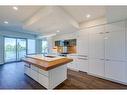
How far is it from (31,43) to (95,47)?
6.22 metres

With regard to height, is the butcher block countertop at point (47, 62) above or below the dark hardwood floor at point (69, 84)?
above

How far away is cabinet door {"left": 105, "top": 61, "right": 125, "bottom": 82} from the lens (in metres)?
2.88

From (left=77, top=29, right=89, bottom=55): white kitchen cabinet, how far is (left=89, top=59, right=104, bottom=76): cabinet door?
0.51m

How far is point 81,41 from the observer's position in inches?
164

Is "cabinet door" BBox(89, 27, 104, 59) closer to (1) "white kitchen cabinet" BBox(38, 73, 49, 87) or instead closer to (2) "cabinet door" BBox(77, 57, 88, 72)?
(2) "cabinet door" BBox(77, 57, 88, 72)

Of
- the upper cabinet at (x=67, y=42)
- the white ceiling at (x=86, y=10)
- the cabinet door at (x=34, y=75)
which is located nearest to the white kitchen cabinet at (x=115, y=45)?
the white ceiling at (x=86, y=10)

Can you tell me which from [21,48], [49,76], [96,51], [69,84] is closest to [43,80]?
[49,76]

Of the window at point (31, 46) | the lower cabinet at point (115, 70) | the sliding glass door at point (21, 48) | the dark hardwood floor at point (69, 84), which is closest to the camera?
the dark hardwood floor at point (69, 84)

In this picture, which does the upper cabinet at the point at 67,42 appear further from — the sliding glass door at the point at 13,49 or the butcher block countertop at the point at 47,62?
the sliding glass door at the point at 13,49

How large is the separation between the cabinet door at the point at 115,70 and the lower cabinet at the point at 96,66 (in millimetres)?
188

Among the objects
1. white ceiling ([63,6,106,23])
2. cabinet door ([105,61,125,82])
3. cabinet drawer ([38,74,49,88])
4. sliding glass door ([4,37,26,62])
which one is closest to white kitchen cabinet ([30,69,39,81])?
cabinet drawer ([38,74,49,88])

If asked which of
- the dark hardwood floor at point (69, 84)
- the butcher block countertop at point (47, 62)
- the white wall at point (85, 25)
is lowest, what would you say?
the dark hardwood floor at point (69, 84)

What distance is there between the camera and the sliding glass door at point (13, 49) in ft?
21.4
